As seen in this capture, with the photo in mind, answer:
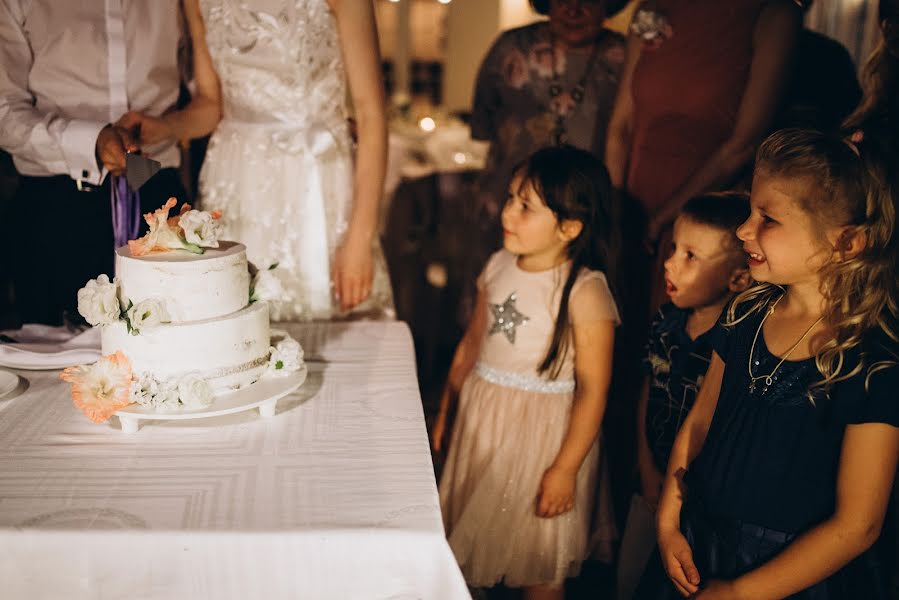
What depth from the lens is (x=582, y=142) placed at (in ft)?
9.91

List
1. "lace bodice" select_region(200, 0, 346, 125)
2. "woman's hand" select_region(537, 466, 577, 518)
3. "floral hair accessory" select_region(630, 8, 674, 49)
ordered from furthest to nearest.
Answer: "floral hair accessory" select_region(630, 8, 674, 49), "lace bodice" select_region(200, 0, 346, 125), "woman's hand" select_region(537, 466, 577, 518)

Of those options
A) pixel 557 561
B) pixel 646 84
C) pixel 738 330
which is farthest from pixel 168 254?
pixel 646 84

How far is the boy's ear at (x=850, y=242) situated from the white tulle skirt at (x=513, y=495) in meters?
0.83

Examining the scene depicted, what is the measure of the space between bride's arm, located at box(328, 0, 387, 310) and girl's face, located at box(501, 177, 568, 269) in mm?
398

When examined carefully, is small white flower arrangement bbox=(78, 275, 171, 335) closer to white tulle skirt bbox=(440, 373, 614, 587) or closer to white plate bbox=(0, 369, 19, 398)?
white plate bbox=(0, 369, 19, 398)

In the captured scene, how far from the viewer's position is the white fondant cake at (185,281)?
1.33 metres

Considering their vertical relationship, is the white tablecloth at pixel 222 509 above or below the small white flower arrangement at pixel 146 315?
below

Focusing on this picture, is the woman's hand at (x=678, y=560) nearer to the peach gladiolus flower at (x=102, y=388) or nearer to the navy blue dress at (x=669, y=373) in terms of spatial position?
the navy blue dress at (x=669, y=373)

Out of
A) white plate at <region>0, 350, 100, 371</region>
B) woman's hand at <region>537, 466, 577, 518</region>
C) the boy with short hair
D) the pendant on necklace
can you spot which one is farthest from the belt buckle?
the pendant on necklace

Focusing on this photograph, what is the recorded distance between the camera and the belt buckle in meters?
2.16

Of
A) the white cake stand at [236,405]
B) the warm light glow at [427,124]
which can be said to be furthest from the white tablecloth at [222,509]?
the warm light glow at [427,124]

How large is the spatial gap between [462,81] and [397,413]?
868cm

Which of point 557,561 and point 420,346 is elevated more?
point 557,561

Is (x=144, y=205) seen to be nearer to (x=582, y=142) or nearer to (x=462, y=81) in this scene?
(x=582, y=142)
